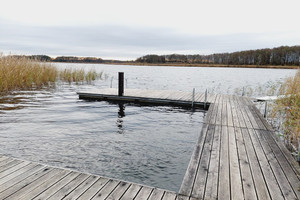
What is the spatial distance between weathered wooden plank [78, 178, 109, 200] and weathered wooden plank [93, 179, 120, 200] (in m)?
0.04

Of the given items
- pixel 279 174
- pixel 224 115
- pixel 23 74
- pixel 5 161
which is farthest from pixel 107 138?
pixel 23 74

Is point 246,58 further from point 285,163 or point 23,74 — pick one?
point 285,163

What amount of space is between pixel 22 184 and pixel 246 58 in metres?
86.4

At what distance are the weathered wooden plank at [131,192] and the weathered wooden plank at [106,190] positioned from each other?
191 mm

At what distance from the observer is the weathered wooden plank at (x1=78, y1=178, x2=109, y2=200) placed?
2.33 m

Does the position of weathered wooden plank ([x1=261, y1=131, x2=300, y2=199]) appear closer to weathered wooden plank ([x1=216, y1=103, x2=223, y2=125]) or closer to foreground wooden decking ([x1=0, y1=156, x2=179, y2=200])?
weathered wooden plank ([x1=216, y1=103, x2=223, y2=125])

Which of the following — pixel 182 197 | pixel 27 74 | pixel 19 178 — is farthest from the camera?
pixel 27 74

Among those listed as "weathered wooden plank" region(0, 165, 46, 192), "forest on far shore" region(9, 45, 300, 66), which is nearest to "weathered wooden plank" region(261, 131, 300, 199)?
"weathered wooden plank" region(0, 165, 46, 192)

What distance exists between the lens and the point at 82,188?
98.6 inches

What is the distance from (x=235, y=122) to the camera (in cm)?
590

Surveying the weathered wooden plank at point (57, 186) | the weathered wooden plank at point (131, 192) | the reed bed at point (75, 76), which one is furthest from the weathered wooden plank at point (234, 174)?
the reed bed at point (75, 76)

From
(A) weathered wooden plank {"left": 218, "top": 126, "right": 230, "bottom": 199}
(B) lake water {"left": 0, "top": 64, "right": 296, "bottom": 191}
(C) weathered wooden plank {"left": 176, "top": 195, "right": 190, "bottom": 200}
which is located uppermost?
(A) weathered wooden plank {"left": 218, "top": 126, "right": 230, "bottom": 199}

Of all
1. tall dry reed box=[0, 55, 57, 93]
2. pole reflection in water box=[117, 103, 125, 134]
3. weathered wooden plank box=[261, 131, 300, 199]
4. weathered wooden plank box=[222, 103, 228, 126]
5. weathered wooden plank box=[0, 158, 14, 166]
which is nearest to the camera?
weathered wooden plank box=[261, 131, 300, 199]

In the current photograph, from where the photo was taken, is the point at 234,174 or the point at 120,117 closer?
the point at 234,174
